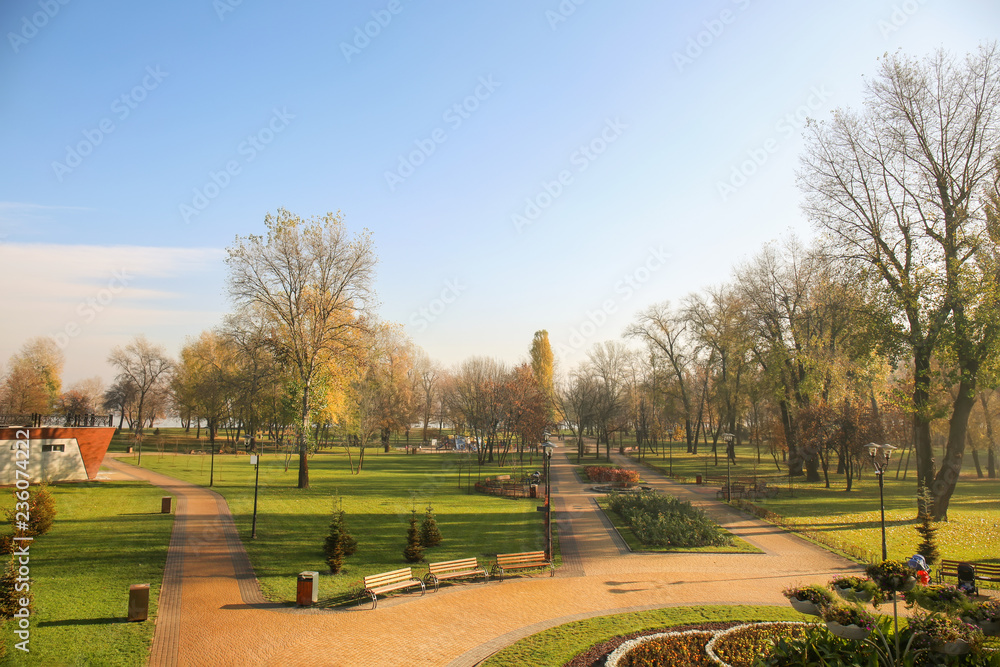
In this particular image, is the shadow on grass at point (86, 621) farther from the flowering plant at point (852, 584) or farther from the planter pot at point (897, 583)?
the planter pot at point (897, 583)

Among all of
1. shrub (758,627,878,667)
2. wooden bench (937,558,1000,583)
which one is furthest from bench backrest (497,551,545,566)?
wooden bench (937,558,1000,583)

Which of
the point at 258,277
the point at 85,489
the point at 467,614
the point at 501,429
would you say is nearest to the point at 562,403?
the point at 501,429

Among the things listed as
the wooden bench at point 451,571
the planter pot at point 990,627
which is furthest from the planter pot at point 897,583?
the wooden bench at point 451,571

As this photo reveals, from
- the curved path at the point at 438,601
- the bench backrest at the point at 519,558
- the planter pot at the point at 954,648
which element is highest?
the planter pot at the point at 954,648

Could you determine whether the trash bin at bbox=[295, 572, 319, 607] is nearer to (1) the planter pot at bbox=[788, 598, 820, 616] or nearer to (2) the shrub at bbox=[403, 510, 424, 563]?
(2) the shrub at bbox=[403, 510, 424, 563]

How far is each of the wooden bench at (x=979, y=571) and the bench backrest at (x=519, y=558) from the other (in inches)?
418

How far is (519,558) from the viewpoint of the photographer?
643 inches

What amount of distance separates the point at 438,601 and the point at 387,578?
1.42m

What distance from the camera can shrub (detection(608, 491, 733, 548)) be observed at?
65.2 feet

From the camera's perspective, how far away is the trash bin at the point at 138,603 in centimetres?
1166

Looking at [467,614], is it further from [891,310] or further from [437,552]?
[891,310]

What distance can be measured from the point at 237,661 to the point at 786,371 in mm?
36962

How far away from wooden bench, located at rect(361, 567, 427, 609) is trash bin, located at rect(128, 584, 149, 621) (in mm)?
4537

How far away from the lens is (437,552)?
18.0 meters
